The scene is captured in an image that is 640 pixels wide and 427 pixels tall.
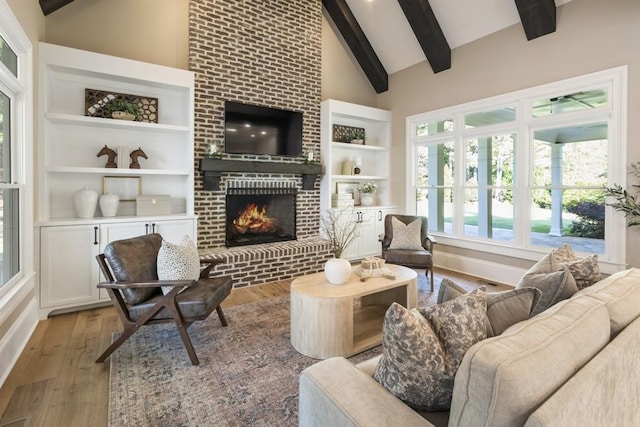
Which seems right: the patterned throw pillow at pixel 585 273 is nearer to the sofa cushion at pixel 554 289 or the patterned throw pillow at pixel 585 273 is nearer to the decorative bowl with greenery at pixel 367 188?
the sofa cushion at pixel 554 289

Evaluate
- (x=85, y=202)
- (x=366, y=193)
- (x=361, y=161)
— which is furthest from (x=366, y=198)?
(x=85, y=202)

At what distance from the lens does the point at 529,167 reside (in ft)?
14.4

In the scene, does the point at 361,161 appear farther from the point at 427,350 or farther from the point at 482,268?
the point at 427,350

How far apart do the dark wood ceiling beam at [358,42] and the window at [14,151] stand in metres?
4.34

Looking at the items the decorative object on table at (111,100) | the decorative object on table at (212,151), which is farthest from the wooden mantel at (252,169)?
the decorative object on table at (111,100)

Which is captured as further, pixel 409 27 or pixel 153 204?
pixel 409 27

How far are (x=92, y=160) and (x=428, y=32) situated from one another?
15.6ft

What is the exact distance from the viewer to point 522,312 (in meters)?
1.34

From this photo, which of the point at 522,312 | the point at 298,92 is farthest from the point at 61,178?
the point at 522,312

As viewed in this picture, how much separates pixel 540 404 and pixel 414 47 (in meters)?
5.66

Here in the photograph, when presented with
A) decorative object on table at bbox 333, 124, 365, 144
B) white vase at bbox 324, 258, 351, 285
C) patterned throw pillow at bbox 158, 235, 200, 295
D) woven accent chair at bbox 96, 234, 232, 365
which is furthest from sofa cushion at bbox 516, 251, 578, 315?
decorative object on table at bbox 333, 124, 365, 144

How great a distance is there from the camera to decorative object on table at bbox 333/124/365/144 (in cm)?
589

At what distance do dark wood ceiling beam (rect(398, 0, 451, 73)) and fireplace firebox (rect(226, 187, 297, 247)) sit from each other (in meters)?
2.95

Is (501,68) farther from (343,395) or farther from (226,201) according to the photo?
(343,395)
